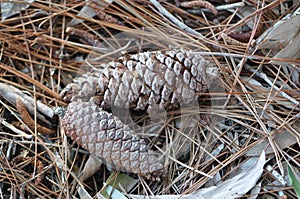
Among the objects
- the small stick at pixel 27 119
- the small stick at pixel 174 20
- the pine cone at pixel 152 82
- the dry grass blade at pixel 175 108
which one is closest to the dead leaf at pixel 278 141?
the dry grass blade at pixel 175 108

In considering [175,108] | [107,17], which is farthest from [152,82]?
[107,17]

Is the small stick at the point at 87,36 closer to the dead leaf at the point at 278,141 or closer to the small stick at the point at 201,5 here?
the small stick at the point at 201,5

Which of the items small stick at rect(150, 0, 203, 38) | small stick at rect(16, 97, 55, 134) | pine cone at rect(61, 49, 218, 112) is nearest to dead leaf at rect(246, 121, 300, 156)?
pine cone at rect(61, 49, 218, 112)

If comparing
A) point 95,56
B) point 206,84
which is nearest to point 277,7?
point 206,84

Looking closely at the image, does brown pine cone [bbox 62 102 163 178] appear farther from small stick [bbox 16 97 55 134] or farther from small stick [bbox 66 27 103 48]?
small stick [bbox 66 27 103 48]

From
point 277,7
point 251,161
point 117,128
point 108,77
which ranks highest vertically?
point 277,7

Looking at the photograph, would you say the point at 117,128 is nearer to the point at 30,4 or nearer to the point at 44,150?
the point at 44,150
